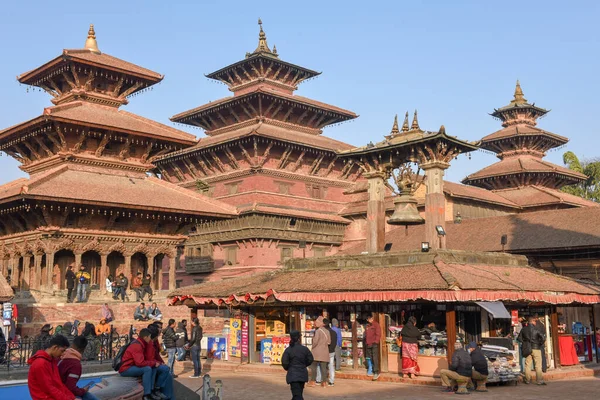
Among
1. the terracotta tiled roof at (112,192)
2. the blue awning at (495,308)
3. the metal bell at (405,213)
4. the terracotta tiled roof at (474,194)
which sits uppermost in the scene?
the terracotta tiled roof at (474,194)

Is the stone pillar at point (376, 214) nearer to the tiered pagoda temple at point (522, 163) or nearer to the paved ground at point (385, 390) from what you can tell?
the paved ground at point (385, 390)

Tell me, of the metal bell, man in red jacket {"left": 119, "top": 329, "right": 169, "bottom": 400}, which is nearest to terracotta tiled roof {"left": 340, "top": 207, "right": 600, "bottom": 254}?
the metal bell

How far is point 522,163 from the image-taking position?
55.6 meters

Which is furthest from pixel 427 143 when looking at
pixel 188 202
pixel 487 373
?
pixel 188 202

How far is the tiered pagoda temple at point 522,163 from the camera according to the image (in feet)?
178

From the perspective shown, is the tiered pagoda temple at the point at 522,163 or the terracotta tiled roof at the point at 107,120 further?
the tiered pagoda temple at the point at 522,163

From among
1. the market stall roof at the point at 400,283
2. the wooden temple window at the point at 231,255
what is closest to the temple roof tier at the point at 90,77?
the wooden temple window at the point at 231,255

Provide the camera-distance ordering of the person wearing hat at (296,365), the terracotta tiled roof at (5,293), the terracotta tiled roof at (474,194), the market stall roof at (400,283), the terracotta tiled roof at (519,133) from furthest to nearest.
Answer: the terracotta tiled roof at (519,133), the terracotta tiled roof at (474,194), the terracotta tiled roof at (5,293), the market stall roof at (400,283), the person wearing hat at (296,365)

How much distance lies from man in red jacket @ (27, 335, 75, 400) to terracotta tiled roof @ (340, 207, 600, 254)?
26106mm

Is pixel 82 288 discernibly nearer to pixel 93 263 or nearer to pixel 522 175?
pixel 93 263

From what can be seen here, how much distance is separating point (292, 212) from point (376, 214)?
844 inches

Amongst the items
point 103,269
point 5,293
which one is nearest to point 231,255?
point 103,269

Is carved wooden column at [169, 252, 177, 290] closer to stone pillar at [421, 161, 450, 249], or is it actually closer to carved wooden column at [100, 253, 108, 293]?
carved wooden column at [100, 253, 108, 293]

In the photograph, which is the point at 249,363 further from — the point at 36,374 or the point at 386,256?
the point at 36,374
